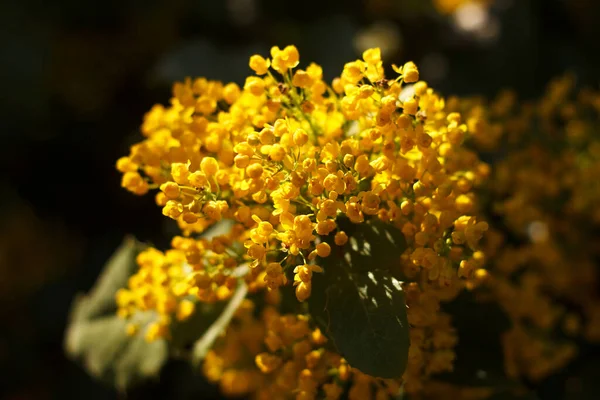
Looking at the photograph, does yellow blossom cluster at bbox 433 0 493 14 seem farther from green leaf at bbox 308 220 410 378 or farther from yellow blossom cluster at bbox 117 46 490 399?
green leaf at bbox 308 220 410 378

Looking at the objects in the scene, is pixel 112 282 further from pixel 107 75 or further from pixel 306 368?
pixel 107 75

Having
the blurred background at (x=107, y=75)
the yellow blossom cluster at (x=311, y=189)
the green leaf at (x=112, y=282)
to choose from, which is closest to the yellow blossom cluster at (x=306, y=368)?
the yellow blossom cluster at (x=311, y=189)

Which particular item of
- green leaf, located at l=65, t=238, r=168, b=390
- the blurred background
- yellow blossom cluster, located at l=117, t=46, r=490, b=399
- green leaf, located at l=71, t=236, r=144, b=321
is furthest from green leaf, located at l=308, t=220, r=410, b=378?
the blurred background

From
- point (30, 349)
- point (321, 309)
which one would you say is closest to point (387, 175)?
point (321, 309)

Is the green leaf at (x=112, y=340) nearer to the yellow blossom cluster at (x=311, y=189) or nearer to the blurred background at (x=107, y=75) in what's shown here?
the yellow blossom cluster at (x=311, y=189)

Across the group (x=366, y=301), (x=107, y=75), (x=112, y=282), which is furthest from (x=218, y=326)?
(x=107, y=75)
